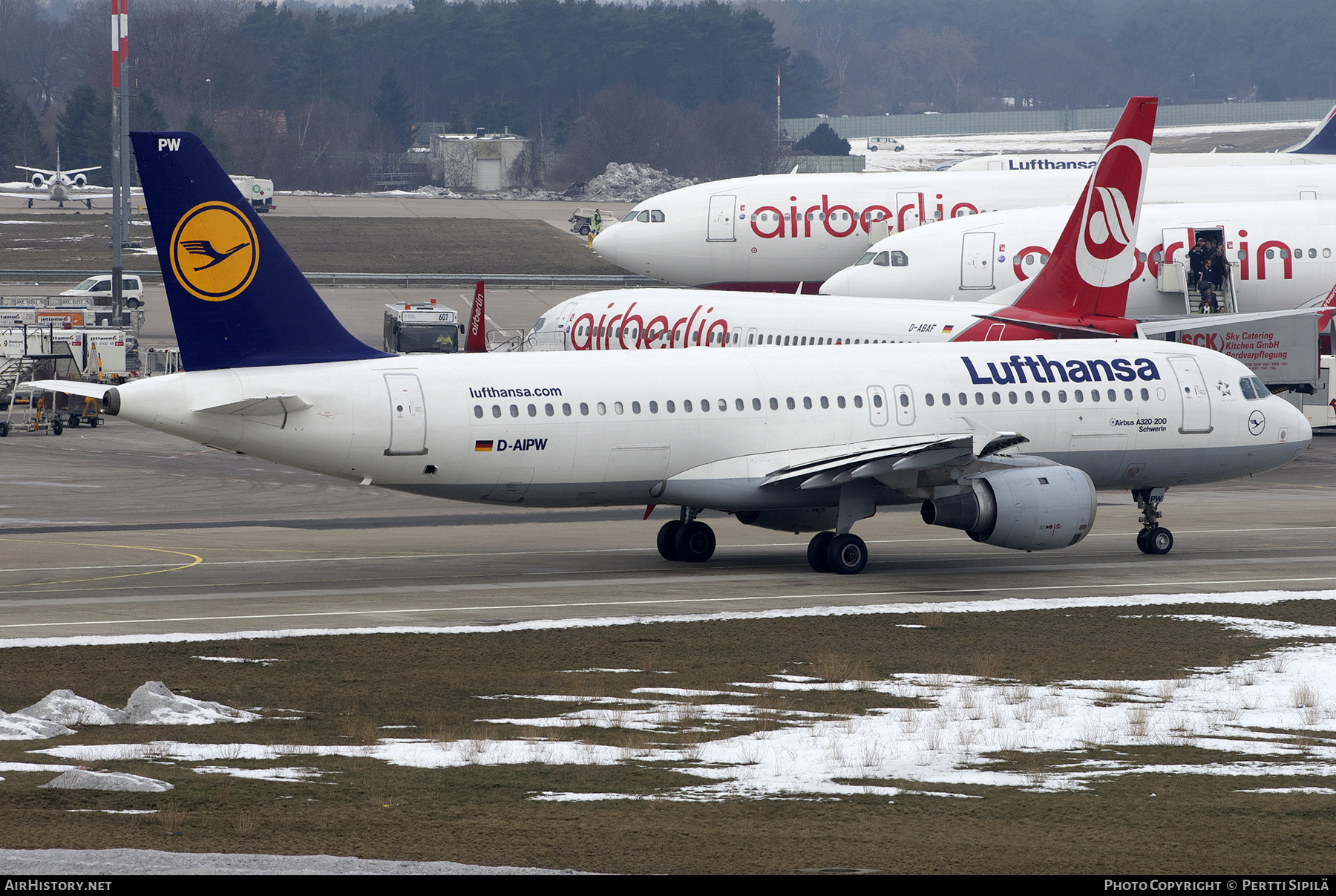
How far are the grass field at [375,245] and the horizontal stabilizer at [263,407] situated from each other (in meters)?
88.3

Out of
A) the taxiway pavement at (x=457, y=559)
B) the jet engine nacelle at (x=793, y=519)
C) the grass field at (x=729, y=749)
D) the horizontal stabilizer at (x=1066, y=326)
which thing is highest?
the horizontal stabilizer at (x=1066, y=326)

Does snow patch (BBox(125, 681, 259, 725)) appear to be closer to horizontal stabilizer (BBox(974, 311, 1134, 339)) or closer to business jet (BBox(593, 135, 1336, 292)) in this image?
horizontal stabilizer (BBox(974, 311, 1134, 339))

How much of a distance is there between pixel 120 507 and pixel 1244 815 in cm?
3220

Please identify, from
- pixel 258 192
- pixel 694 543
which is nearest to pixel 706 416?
pixel 694 543

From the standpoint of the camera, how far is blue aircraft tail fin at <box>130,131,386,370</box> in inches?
1154

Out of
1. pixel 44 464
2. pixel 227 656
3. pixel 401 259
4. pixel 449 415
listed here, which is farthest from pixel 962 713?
pixel 401 259

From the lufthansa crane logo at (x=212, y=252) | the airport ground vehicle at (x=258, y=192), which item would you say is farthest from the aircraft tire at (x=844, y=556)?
the airport ground vehicle at (x=258, y=192)

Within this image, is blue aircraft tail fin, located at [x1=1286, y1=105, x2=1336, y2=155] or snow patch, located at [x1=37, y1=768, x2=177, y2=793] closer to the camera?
→ snow patch, located at [x1=37, y1=768, x2=177, y2=793]

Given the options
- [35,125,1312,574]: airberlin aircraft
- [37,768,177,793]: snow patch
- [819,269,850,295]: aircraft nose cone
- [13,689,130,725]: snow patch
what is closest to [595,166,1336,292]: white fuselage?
[819,269,850,295]: aircraft nose cone

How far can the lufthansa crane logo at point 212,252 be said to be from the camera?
96.7 ft

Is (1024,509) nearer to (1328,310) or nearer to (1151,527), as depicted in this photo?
(1151,527)

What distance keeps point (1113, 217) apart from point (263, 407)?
23905mm

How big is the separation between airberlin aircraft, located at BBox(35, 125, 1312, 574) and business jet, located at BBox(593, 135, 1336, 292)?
31.1 metres

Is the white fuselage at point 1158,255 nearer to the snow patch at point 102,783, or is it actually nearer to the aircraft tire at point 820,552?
the aircraft tire at point 820,552
